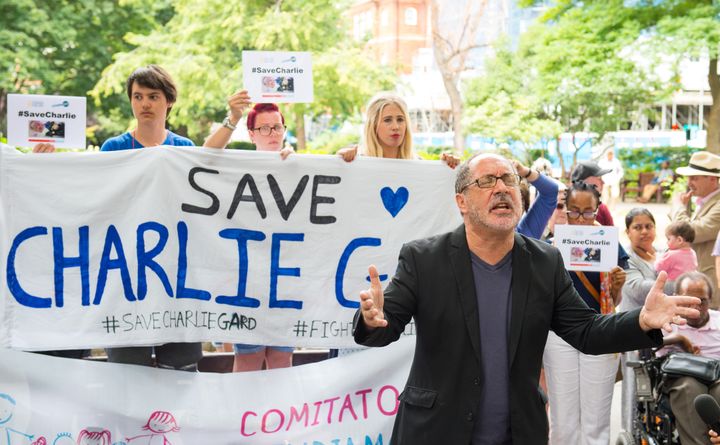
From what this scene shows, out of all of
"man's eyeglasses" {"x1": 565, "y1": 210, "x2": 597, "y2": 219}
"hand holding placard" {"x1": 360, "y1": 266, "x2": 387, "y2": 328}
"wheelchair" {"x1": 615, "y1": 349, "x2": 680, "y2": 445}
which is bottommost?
"wheelchair" {"x1": 615, "y1": 349, "x2": 680, "y2": 445}

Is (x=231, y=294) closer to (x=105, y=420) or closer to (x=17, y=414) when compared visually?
(x=105, y=420)

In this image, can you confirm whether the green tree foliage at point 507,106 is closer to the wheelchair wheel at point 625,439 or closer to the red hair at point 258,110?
the wheelchair wheel at point 625,439

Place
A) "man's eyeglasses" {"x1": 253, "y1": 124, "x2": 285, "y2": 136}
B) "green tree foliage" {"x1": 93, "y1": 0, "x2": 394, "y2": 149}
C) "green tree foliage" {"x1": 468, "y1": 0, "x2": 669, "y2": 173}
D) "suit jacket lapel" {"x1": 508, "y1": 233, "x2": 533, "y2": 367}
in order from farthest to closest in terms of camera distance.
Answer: "green tree foliage" {"x1": 93, "y1": 0, "x2": 394, "y2": 149} → "green tree foliage" {"x1": 468, "y1": 0, "x2": 669, "y2": 173} → "man's eyeglasses" {"x1": 253, "y1": 124, "x2": 285, "y2": 136} → "suit jacket lapel" {"x1": 508, "y1": 233, "x2": 533, "y2": 367}

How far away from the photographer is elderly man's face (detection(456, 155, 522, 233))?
309 cm

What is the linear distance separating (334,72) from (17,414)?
16.9m

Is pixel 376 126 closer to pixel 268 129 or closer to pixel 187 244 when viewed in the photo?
pixel 268 129

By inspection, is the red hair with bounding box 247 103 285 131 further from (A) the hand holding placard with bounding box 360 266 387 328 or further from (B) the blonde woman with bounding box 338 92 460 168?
(A) the hand holding placard with bounding box 360 266 387 328

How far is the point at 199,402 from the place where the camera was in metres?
4.66

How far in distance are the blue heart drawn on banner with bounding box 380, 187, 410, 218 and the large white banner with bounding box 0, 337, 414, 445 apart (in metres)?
0.69

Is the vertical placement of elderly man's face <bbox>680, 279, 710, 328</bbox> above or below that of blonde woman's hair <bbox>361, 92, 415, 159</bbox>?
below

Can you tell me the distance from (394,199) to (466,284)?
1741mm

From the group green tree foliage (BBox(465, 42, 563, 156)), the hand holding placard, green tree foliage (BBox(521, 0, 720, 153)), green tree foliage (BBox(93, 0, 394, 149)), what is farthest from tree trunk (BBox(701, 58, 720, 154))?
the hand holding placard

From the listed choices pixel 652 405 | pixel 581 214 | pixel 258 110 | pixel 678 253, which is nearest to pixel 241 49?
pixel 678 253

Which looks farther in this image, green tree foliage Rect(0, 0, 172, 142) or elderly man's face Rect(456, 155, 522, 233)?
green tree foliage Rect(0, 0, 172, 142)
